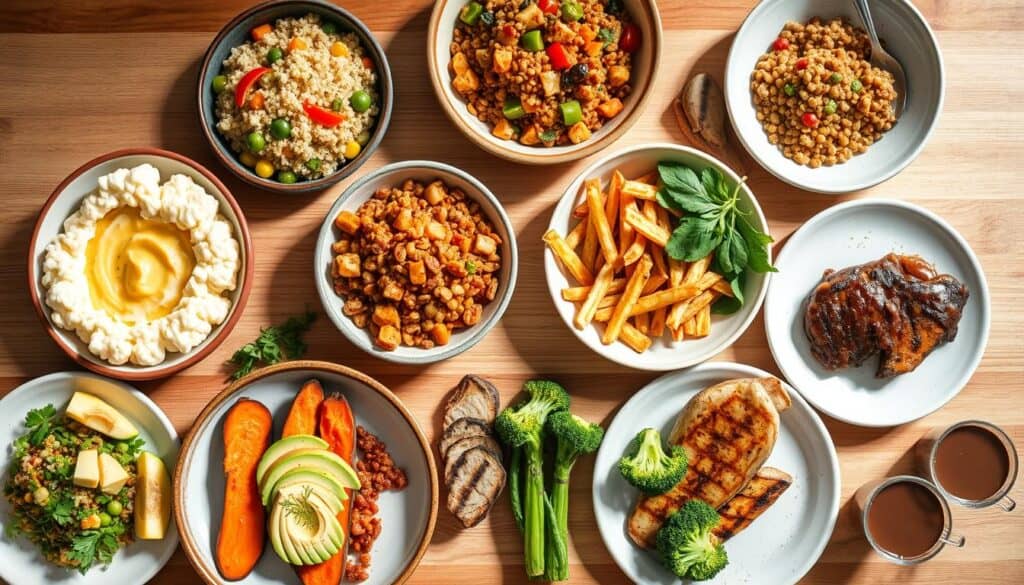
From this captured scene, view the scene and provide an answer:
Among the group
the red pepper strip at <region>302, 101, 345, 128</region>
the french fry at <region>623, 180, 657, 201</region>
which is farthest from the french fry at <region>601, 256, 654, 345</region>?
the red pepper strip at <region>302, 101, 345, 128</region>

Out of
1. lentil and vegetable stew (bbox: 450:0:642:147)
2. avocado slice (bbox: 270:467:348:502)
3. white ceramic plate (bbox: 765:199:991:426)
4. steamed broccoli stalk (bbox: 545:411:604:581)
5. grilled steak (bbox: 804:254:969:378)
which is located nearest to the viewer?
avocado slice (bbox: 270:467:348:502)

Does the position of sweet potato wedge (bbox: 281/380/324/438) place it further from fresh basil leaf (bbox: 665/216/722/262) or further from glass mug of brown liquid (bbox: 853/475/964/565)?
glass mug of brown liquid (bbox: 853/475/964/565)

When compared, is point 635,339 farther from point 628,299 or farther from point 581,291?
point 581,291

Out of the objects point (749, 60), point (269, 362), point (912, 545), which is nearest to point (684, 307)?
point (749, 60)

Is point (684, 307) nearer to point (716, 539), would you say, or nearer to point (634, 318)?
point (634, 318)

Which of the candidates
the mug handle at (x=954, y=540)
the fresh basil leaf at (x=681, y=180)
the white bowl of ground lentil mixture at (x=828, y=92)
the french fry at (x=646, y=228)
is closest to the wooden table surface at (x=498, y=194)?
the mug handle at (x=954, y=540)

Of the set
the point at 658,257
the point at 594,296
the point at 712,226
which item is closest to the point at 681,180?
the point at 712,226

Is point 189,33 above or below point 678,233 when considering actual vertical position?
above
